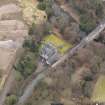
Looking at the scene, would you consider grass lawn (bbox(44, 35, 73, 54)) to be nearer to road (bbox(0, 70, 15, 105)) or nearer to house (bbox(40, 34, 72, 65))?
house (bbox(40, 34, 72, 65))

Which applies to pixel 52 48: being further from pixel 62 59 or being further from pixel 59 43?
pixel 59 43

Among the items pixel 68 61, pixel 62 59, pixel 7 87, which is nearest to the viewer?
pixel 7 87

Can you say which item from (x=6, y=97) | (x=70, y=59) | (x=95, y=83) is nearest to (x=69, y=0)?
(x=70, y=59)

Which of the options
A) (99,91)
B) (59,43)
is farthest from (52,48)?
(99,91)

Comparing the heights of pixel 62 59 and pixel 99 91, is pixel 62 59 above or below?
above

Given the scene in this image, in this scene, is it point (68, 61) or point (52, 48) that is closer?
point (52, 48)

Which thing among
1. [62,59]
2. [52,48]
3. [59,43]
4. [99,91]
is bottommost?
[99,91]

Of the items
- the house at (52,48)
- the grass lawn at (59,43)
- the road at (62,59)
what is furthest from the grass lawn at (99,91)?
the grass lawn at (59,43)
